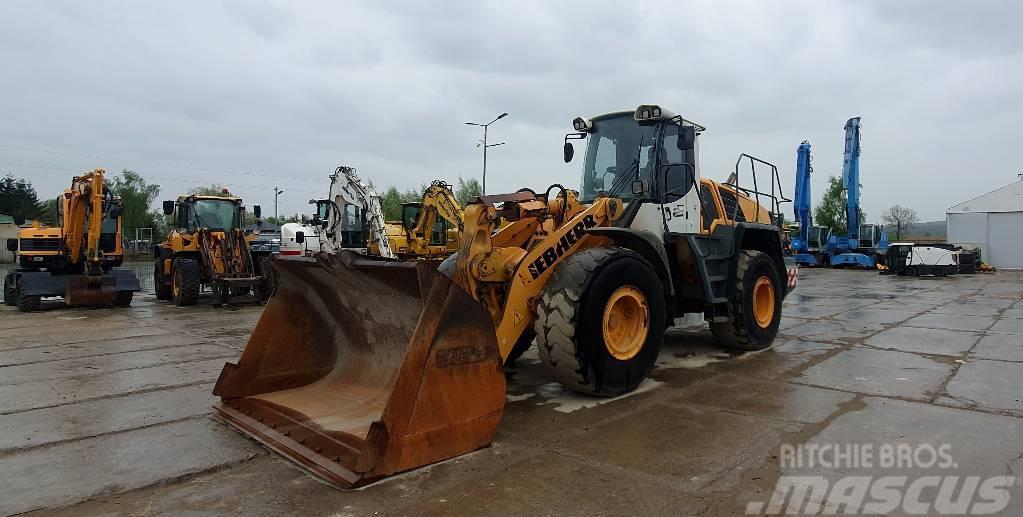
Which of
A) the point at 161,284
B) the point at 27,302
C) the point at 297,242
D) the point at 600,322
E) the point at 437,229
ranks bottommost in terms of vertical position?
the point at 27,302

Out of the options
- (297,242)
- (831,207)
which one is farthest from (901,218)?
(297,242)

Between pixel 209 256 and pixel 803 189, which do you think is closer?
pixel 209 256

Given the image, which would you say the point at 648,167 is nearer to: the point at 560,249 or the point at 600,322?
the point at 560,249

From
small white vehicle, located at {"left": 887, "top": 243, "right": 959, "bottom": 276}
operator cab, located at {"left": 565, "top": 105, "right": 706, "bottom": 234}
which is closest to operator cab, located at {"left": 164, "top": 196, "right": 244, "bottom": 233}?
operator cab, located at {"left": 565, "top": 105, "right": 706, "bottom": 234}

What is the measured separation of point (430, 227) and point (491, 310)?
10924 mm

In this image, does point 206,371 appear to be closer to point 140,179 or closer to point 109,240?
point 109,240

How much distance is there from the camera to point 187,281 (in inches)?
538

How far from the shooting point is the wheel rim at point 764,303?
7727 mm

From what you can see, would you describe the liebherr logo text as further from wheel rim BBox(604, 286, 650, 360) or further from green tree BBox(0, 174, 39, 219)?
green tree BBox(0, 174, 39, 219)

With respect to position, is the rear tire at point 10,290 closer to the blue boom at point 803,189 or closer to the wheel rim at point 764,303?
the wheel rim at point 764,303

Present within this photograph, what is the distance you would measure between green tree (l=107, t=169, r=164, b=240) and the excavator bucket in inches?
2280

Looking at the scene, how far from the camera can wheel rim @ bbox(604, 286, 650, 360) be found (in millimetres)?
5391

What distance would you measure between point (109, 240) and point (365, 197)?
6.33 metres

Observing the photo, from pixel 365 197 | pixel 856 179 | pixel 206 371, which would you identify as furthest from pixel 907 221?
pixel 206 371
